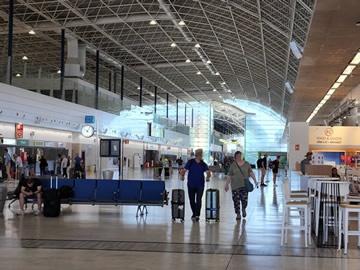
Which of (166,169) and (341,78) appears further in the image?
(166,169)

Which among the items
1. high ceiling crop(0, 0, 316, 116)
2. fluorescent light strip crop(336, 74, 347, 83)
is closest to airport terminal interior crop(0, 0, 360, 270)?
high ceiling crop(0, 0, 316, 116)

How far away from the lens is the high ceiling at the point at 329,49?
1200cm

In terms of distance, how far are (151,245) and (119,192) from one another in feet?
15.4

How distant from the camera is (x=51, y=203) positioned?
12.3 meters

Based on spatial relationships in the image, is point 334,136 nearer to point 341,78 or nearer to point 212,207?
point 341,78

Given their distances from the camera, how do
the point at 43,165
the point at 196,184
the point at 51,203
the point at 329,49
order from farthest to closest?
1. the point at 43,165
2. the point at 329,49
3. the point at 51,203
4. the point at 196,184

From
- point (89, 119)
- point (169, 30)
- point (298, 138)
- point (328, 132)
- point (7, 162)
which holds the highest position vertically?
point (169, 30)

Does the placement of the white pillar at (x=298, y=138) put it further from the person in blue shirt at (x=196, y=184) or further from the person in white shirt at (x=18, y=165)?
the person in white shirt at (x=18, y=165)

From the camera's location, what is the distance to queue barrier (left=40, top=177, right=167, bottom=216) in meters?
12.9

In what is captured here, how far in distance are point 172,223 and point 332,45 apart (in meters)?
7.92

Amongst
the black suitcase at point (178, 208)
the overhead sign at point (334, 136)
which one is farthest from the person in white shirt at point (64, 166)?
the black suitcase at point (178, 208)

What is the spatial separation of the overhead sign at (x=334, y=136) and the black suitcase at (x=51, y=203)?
16.0 metres

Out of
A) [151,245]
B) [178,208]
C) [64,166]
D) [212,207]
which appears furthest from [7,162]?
[151,245]

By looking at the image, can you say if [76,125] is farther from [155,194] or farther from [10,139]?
→ [155,194]
